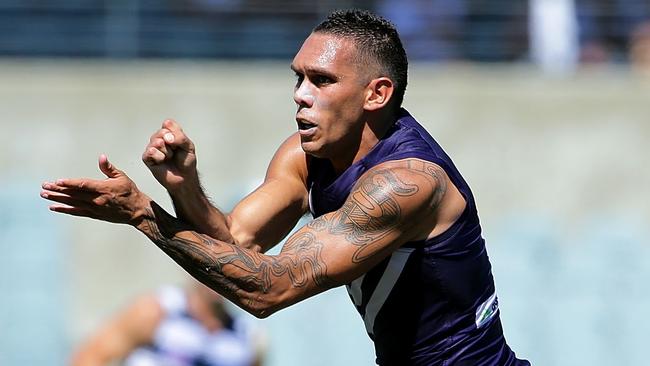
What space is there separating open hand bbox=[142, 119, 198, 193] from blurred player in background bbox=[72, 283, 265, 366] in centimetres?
307

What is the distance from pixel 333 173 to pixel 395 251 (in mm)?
460

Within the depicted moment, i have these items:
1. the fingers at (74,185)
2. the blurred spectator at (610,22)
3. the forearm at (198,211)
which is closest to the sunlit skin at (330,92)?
the forearm at (198,211)

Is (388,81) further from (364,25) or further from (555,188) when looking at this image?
(555,188)

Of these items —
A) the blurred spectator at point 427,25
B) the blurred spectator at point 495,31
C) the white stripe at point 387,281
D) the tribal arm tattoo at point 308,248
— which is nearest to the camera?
the tribal arm tattoo at point 308,248

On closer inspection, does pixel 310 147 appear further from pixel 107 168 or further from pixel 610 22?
pixel 610 22

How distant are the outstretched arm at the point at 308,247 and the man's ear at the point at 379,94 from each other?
0.36 meters

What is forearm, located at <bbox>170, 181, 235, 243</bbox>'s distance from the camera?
3.96 m

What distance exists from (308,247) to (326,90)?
22.7 inches

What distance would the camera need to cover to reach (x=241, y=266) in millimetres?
3953

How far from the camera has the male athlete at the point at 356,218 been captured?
155 inches

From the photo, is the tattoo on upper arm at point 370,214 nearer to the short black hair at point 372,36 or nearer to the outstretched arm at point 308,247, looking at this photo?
the outstretched arm at point 308,247

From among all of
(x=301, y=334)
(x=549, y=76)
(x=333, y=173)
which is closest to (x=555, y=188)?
(x=549, y=76)

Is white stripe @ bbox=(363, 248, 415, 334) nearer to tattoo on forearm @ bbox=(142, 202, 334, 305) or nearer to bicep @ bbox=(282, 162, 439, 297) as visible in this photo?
bicep @ bbox=(282, 162, 439, 297)

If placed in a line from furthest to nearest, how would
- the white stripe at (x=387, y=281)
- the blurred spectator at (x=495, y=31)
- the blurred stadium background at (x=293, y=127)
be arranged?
the blurred spectator at (x=495, y=31)
the blurred stadium background at (x=293, y=127)
the white stripe at (x=387, y=281)
